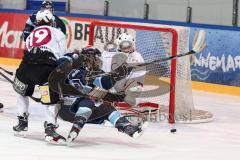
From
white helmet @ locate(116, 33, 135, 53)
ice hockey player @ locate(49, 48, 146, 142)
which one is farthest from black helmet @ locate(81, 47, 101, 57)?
white helmet @ locate(116, 33, 135, 53)

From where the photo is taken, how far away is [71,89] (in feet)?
16.8

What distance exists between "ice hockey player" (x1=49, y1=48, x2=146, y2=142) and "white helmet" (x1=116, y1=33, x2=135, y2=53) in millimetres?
894

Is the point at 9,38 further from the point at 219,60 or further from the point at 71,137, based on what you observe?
the point at 71,137

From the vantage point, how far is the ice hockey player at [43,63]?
16.1 ft

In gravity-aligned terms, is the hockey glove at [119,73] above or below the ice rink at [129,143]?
above

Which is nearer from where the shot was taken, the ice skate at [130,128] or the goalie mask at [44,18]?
the ice skate at [130,128]

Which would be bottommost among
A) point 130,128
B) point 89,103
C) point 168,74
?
point 130,128

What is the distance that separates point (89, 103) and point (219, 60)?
3770mm

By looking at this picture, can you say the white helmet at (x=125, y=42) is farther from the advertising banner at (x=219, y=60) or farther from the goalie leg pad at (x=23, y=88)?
the advertising banner at (x=219, y=60)

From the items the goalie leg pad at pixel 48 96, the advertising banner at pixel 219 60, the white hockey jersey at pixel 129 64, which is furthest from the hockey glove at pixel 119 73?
the advertising banner at pixel 219 60

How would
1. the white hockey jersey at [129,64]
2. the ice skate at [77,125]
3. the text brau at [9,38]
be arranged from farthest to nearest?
the text brau at [9,38] < the white hockey jersey at [129,64] < the ice skate at [77,125]

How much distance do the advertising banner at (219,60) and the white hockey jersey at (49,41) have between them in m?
3.57

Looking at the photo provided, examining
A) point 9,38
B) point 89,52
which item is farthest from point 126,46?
point 9,38

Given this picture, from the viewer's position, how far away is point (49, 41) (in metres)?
4.98
